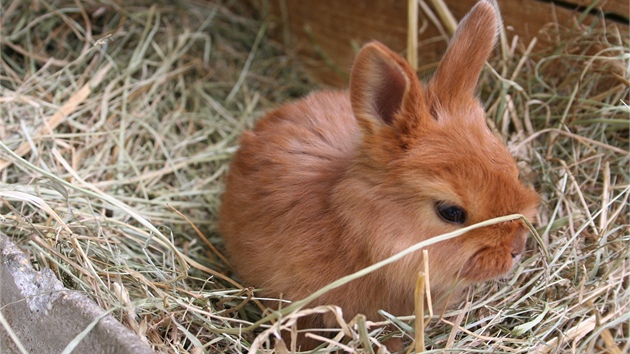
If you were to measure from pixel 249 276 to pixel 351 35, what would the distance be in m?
2.29

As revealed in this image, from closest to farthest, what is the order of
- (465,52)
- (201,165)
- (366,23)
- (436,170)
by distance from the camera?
(436,170) < (465,52) < (201,165) < (366,23)

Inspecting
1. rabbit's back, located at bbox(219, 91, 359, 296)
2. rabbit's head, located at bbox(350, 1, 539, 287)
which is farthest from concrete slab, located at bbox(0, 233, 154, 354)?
rabbit's head, located at bbox(350, 1, 539, 287)

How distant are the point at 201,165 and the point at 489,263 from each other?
216cm

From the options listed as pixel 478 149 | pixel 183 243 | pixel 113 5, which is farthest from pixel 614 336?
pixel 113 5

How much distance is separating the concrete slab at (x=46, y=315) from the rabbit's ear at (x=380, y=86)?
1149 mm

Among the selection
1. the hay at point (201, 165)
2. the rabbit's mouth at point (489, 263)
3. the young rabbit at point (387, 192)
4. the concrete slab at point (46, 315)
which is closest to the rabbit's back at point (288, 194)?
the young rabbit at point (387, 192)

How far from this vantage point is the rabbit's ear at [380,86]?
7.77 feet

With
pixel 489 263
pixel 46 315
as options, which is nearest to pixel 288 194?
pixel 489 263

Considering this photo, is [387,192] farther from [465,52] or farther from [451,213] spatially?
[465,52]

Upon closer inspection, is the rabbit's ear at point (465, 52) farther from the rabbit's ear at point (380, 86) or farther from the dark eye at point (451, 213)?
the dark eye at point (451, 213)

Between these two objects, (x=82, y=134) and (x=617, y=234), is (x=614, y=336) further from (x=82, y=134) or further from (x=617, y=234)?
(x=82, y=134)

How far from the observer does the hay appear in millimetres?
2781

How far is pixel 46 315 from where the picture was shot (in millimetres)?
2502

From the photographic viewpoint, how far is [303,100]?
3365mm
